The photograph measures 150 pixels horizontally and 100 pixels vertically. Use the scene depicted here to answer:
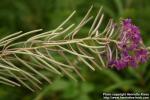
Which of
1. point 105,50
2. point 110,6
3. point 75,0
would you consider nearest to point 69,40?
point 105,50

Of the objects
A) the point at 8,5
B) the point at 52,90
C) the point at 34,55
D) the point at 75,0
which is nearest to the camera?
the point at 34,55

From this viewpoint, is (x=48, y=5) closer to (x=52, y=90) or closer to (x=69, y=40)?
(x=52, y=90)

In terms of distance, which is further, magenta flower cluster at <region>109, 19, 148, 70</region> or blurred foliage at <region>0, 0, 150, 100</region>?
blurred foliage at <region>0, 0, 150, 100</region>

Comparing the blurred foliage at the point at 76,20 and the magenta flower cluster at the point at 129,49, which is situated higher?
the blurred foliage at the point at 76,20

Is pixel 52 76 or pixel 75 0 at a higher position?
pixel 75 0

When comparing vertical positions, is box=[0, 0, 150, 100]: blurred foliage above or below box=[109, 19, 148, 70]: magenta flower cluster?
above

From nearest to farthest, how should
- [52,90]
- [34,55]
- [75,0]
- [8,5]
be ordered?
[34,55]
[52,90]
[75,0]
[8,5]
